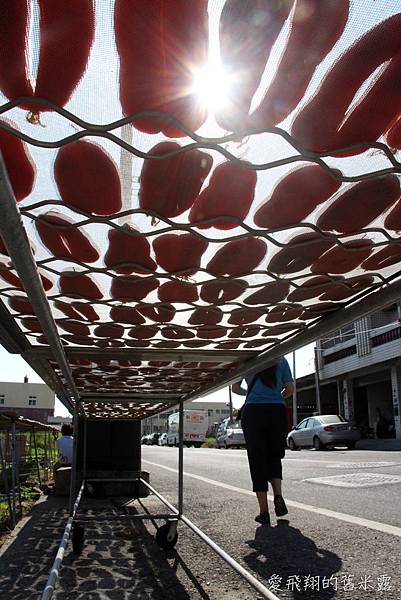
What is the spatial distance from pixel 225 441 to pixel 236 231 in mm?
30407

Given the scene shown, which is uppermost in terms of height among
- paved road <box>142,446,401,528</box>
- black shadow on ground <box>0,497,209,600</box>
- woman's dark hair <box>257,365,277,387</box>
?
woman's dark hair <box>257,365,277,387</box>

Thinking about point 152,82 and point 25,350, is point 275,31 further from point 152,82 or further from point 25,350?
point 25,350

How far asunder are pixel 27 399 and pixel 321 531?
81378mm

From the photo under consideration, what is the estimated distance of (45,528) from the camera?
18.5 feet

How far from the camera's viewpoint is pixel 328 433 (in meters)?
21.0

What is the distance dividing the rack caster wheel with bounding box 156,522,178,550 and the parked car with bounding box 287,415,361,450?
17.4 m

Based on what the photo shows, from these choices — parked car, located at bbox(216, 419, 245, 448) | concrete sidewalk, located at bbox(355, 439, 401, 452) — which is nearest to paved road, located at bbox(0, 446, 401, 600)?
concrete sidewalk, located at bbox(355, 439, 401, 452)

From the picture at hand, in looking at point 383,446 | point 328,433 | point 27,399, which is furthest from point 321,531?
point 27,399

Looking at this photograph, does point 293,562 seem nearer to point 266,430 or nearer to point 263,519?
point 263,519

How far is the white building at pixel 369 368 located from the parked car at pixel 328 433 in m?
7.96

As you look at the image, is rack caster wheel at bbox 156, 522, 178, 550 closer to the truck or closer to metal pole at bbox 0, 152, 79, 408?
metal pole at bbox 0, 152, 79, 408

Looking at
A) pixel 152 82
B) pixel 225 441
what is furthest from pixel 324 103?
pixel 225 441

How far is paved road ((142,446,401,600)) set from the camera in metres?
3.58

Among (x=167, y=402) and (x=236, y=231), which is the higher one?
(x=236, y=231)
